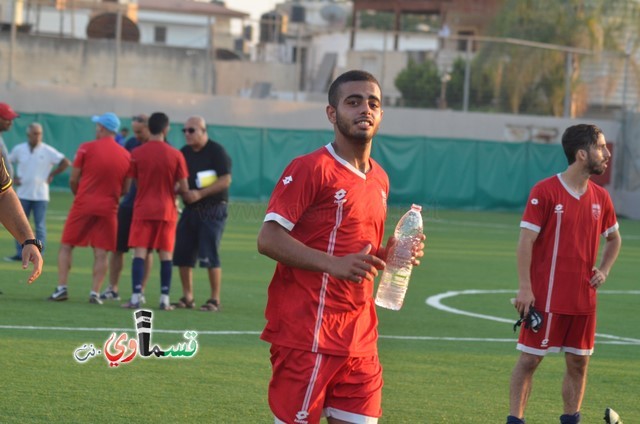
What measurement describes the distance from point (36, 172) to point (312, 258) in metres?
13.4

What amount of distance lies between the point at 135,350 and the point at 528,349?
13.7ft

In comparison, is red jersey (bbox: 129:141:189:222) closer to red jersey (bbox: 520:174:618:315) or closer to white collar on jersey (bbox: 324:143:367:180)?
red jersey (bbox: 520:174:618:315)

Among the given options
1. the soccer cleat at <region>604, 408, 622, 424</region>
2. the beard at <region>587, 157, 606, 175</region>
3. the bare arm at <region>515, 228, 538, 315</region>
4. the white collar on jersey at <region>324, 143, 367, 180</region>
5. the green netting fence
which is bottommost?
the green netting fence

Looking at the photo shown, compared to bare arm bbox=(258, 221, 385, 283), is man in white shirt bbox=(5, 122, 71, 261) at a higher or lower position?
lower

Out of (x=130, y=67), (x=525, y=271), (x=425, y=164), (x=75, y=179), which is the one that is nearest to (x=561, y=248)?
(x=525, y=271)

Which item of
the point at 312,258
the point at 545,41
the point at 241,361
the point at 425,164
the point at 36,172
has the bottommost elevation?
the point at 425,164

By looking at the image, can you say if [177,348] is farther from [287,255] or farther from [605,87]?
[605,87]

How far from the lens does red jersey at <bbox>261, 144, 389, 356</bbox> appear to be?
5.88 m

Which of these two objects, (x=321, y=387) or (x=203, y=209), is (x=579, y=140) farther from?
(x=203, y=209)

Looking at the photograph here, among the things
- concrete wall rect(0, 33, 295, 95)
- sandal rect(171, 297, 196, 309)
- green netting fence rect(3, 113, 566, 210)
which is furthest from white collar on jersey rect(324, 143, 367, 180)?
concrete wall rect(0, 33, 295, 95)

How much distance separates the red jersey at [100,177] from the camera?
14.5 metres

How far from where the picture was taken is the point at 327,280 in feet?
19.4

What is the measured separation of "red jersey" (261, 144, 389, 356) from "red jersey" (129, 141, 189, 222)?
8.00m

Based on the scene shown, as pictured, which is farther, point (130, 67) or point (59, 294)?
point (130, 67)
